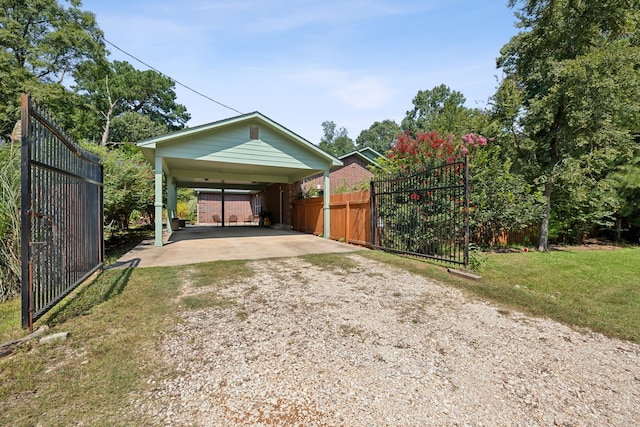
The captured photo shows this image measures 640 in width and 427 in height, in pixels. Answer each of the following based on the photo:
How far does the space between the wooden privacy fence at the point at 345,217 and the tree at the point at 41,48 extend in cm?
1419

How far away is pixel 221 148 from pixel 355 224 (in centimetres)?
505

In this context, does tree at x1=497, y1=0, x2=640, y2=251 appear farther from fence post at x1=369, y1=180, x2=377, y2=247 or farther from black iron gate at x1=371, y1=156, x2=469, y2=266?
fence post at x1=369, y1=180, x2=377, y2=247

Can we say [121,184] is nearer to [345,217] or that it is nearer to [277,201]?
[345,217]

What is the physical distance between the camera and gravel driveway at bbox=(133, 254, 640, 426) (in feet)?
5.76

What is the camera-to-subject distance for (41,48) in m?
17.1

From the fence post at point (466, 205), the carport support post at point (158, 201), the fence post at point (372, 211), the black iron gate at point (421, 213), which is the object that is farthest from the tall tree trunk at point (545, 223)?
the carport support post at point (158, 201)

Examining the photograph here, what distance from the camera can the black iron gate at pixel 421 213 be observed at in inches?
251

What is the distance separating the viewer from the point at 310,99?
44.8ft

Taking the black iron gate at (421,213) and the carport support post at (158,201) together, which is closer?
the black iron gate at (421,213)

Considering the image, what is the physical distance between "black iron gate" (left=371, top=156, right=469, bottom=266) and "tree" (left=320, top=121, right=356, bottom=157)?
54707 mm

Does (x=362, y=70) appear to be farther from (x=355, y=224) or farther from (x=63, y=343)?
(x=63, y=343)

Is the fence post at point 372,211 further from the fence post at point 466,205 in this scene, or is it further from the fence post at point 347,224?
the fence post at point 466,205

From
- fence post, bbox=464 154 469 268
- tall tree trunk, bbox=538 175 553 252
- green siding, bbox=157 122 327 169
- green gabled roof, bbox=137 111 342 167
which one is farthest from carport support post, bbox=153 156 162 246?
tall tree trunk, bbox=538 175 553 252

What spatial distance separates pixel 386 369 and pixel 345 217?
748cm
